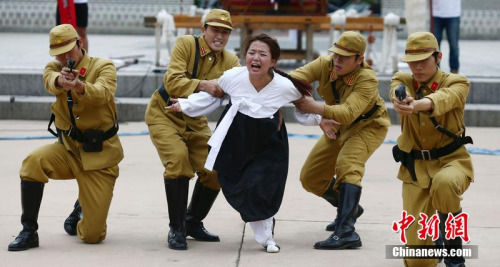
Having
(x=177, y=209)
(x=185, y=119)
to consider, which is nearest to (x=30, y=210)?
(x=177, y=209)

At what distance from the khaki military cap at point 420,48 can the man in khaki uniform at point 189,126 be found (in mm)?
1356

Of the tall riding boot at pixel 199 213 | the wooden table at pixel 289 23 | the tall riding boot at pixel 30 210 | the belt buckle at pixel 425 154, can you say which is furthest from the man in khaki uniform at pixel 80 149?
the wooden table at pixel 289 23

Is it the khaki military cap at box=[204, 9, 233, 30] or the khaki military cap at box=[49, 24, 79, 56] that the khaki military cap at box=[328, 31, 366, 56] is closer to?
the khaki military cap at box=[204, 9, 233, 30]

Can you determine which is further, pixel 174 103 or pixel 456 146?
pixel 174 103

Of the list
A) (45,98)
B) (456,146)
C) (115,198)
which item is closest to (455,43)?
A: (45,98)

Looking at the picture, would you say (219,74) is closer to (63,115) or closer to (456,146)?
(63,115)

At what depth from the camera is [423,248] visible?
559 centimetres

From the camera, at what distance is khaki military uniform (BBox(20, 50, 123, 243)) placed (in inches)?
243

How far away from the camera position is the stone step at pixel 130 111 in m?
11.5

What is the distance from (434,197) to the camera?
544cm

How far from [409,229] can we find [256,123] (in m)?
1.15

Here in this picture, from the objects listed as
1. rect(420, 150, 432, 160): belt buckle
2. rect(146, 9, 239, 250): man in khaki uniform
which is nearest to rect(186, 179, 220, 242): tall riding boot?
rect(146, 9, 239, 250): man in khaki uniform

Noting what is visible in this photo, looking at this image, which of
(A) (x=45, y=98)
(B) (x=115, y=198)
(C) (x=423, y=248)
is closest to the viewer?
(C) (x=423, y=248)

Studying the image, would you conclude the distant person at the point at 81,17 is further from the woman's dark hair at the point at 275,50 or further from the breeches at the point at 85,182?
the woman's dark hair at the point at 275,50
